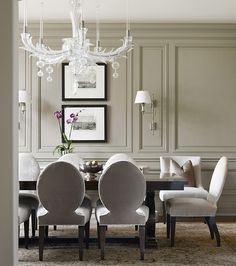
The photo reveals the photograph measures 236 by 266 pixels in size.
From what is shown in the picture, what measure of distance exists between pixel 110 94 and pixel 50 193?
2.28 metres

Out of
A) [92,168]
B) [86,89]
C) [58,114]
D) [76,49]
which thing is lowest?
[92,168]

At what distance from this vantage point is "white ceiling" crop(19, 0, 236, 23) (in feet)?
15.6

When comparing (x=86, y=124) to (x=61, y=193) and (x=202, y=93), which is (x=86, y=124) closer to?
(x=202, y=93)

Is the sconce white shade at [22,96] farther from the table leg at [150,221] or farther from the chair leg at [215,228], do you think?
the chair leg at [215,228]

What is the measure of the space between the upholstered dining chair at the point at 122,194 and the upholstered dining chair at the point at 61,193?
0.55ft

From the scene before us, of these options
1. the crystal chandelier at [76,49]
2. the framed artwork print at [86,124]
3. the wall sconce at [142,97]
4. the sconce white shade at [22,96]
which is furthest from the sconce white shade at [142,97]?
the sconce white shade at [22,96]

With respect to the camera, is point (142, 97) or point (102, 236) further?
point (142, 97)

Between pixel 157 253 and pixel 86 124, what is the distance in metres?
2.18

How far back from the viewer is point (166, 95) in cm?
565

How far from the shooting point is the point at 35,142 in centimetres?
560

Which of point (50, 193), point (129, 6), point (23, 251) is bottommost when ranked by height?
point (23, 251)

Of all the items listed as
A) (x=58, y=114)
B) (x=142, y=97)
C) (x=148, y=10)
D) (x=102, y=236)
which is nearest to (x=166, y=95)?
(x=142, y=97)

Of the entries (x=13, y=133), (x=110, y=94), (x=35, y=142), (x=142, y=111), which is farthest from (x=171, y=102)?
(x=13, y=133)

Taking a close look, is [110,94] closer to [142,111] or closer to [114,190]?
[142,111]
